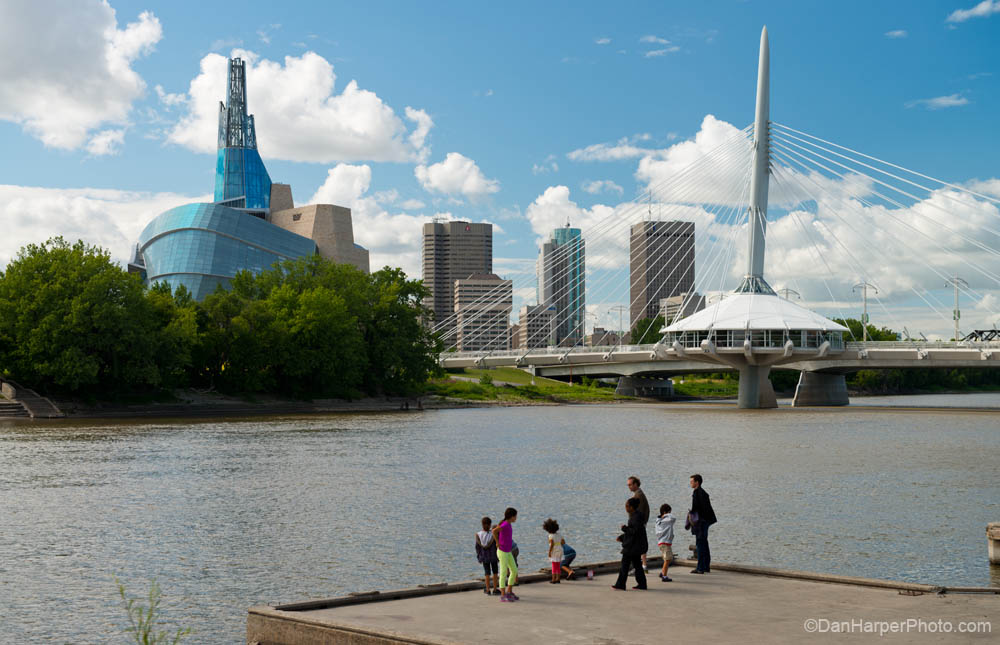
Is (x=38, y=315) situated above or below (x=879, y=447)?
above

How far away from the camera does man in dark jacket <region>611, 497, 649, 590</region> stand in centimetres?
1511

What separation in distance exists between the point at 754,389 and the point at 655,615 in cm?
9224

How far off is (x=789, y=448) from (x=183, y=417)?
4294cm

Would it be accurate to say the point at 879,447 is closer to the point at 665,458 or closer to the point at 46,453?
the point at 665,458

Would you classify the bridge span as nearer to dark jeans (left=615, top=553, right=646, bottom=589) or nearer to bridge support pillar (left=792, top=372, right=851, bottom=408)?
bridge support pillar (left=792, top=372, right=851, bottom=408)

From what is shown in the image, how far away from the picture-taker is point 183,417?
234ft

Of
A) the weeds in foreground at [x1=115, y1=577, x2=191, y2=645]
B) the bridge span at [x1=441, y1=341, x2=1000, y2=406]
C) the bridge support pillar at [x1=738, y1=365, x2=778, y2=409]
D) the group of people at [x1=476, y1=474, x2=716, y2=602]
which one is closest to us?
the weeds in foreground at [x1=115, y1=577, x2=191, y2=645]

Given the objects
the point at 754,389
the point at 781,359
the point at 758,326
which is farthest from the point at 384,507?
the point at 754,389

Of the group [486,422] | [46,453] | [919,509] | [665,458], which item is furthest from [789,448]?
[46,453]

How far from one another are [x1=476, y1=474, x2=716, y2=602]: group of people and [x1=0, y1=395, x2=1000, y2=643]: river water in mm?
2927

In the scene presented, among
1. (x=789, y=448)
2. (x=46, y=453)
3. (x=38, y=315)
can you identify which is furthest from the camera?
(x=38, y=315)

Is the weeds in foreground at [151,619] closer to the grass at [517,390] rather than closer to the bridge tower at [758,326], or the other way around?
the bridge tower at [758,326]

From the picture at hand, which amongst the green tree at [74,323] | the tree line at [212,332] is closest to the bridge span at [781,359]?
the tree line at [212,332]

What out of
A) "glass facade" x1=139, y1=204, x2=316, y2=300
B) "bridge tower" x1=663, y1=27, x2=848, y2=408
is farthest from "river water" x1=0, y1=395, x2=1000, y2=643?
"glass facade" x1=139, y1=204, x2=316, y2=300
